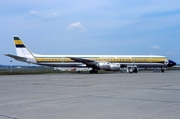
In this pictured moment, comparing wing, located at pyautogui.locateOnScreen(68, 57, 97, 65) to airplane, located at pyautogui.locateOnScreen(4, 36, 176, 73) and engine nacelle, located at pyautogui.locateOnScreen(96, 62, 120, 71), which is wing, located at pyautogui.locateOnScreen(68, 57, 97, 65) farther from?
engine nacelle, located at pyautogui.locateOnScreen(96, 62, 120, 71)

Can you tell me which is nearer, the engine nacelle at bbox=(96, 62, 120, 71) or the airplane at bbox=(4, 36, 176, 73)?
the engine nacelle at bbox=(96, 62, 120, 71)

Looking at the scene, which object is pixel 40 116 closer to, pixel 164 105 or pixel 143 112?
pixel 143 112

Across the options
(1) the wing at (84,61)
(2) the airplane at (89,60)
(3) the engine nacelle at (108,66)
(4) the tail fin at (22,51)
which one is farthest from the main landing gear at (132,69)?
(4) the tail fin at (22,51)

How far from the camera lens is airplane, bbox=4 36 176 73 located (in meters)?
43.9

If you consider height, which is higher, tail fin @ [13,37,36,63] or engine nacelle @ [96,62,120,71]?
tail fin @ [13,37,36,63]

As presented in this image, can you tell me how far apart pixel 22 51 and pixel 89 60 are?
41.4 ft

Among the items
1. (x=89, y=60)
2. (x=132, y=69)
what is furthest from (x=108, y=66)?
(x=132, y=69)

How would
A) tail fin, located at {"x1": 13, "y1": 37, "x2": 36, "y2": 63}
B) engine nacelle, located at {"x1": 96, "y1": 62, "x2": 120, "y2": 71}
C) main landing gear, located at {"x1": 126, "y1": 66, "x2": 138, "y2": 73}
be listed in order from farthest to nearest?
tail fin, located at {"x1": 13, "y1": 37, "x2": 36, "y2": 63} → main landing gear, located at {"x1": 126, "y1": 66, "x2": 138, "y2": 73} → engine nacelle, located at {"x1": 96, "y1": 62, "x2": 120, "y2": 71}

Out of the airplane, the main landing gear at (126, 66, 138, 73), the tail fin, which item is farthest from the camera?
the tail fin

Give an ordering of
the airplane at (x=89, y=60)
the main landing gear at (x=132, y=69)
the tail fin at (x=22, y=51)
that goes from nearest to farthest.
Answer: the main landing gear at (x=132, y=69) < the airplane at (x=89, y=60) < the tail fin at (x=22, y=51)

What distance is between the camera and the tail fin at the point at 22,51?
45375 mm

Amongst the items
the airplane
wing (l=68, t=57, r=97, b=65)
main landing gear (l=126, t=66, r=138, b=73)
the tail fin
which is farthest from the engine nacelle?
the tail fin

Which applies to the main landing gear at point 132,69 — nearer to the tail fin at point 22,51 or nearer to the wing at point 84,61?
the wing at point 84,61

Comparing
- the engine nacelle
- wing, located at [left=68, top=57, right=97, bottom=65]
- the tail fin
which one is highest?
the tail fin
